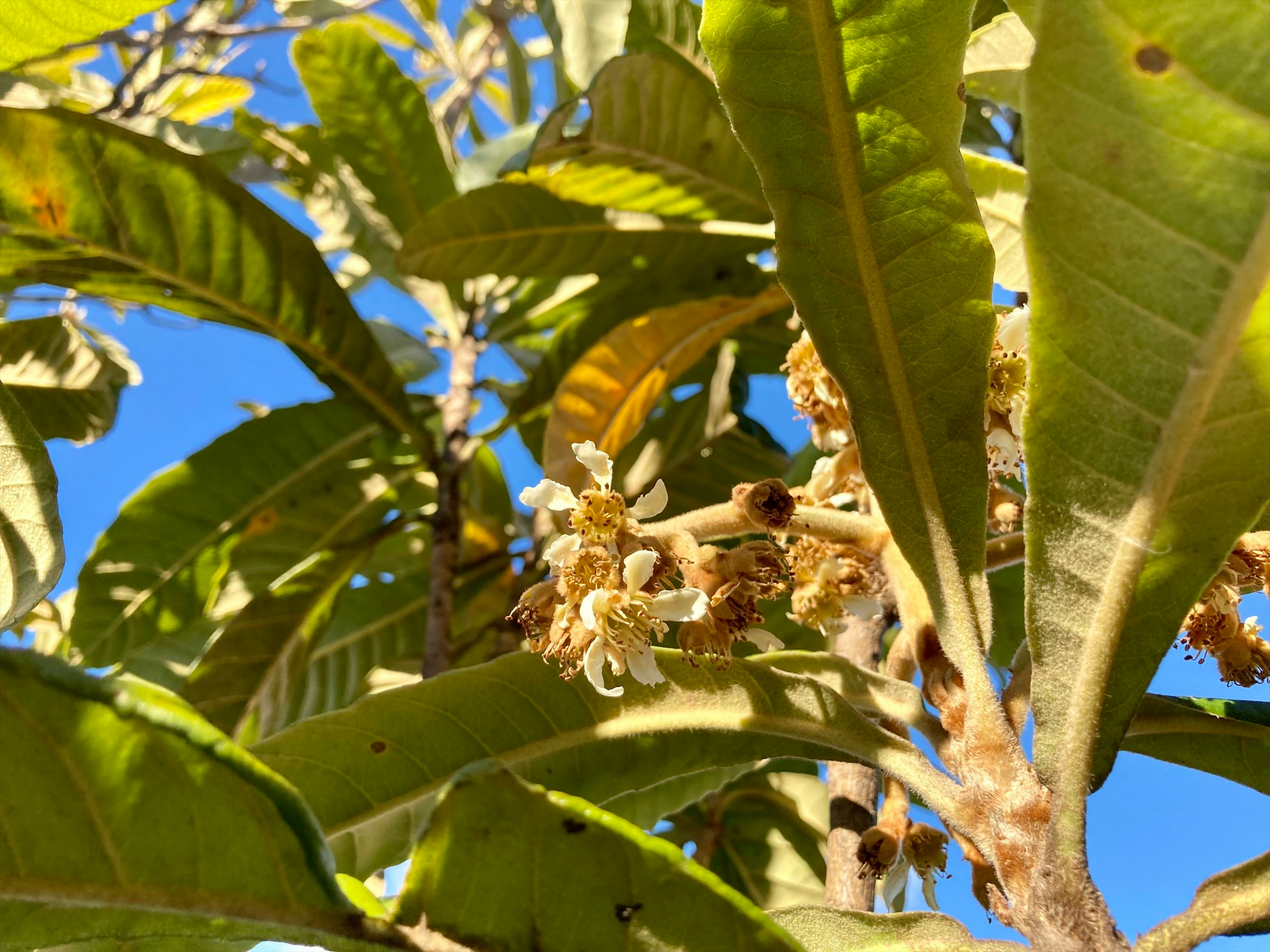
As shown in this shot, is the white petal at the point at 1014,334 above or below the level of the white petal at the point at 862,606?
above

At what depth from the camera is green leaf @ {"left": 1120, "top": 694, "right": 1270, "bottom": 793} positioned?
100cm

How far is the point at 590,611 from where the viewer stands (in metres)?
1.01

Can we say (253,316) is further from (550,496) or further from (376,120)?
(550,496)

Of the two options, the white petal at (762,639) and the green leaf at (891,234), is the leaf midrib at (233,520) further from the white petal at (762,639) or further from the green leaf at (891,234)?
the green leaf at (891,234)

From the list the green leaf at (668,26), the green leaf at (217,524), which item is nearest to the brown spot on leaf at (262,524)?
the green leaf at (217,524)

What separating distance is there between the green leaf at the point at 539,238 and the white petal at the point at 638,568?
1128mm

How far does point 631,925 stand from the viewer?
2.31 feet

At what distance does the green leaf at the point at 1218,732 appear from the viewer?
39.2 inches

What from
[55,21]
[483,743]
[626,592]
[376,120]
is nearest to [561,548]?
[626,592]

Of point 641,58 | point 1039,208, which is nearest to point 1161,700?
point 1039,208

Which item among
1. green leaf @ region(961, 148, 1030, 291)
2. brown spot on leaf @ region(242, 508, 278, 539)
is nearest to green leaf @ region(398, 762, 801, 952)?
green leaf @ region(961, 148, 1030, 291)

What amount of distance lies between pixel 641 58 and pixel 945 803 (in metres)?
1.31

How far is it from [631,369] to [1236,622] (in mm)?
1051

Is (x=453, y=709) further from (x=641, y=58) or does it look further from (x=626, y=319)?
(x=626, y=319)
